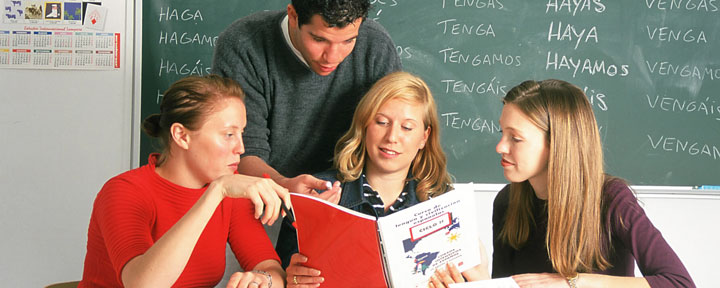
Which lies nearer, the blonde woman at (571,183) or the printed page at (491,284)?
the printed page at (491,284)

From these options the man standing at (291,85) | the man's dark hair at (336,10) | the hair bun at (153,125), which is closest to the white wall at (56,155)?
the man standing at (291,85)

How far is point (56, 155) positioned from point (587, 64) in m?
3.10

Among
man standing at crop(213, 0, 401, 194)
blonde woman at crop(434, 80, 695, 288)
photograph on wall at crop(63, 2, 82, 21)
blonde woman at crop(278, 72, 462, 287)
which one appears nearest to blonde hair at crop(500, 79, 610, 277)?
blonde woman at crop(434, 80, 695, 288)

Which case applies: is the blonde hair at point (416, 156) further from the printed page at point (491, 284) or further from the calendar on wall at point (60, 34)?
the calendar on wall at point (60, 34)

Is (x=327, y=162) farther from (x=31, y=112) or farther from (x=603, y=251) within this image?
(x=31, y=112)

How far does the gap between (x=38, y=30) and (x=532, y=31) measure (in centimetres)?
282

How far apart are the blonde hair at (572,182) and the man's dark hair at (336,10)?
60cm

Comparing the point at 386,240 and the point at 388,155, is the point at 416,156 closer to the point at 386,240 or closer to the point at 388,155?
the point at 388,155

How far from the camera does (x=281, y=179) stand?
179 centimetres

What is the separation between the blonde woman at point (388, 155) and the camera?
74.7 inches

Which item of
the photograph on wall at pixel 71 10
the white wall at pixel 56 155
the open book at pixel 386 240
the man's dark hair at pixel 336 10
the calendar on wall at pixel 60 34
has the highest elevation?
the man's dark hair at pixel 336 10

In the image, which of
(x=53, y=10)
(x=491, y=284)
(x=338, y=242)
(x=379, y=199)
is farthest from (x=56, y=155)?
(x=491, y=284)

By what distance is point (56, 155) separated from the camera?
326 centimetres

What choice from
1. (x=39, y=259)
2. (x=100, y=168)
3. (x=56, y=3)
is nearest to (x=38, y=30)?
(x=56, y=3)
